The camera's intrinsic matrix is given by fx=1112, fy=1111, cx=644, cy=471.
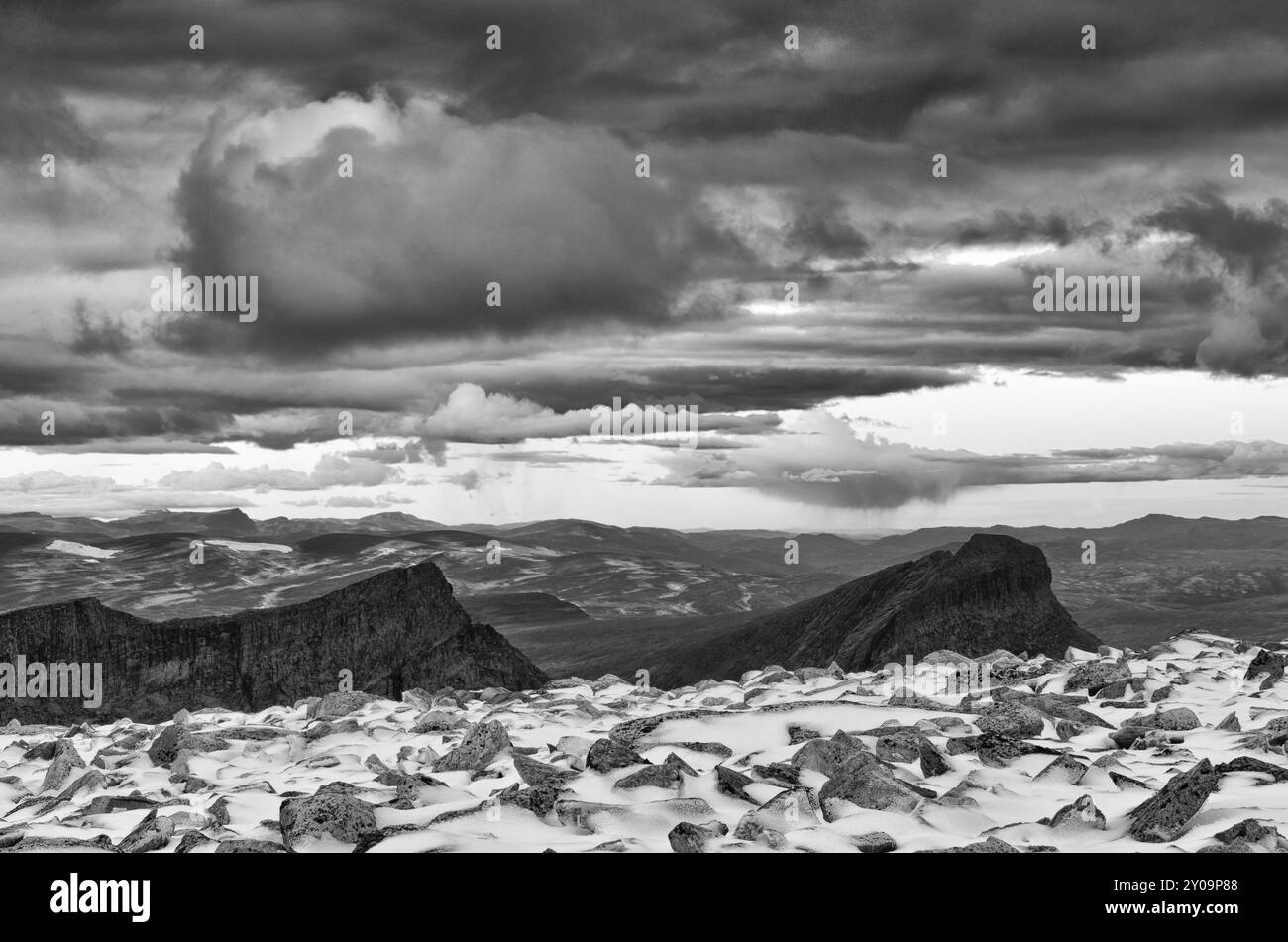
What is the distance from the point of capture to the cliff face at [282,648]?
68688 mm

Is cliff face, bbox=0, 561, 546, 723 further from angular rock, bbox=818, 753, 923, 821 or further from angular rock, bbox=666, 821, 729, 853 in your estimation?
angular rock, bbox=666, 821, 729, 853

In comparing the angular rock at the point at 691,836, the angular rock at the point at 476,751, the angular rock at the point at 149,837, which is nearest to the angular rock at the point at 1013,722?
the angular rock at the point at 691,836

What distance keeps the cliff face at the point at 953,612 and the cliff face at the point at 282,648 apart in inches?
854

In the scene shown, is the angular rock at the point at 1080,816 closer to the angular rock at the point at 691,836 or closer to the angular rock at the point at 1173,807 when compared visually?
the angular rock at the point at 1173,807

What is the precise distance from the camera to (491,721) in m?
20.8

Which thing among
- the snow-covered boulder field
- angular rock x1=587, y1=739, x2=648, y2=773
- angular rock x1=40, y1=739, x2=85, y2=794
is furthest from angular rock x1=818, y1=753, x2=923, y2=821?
angular rock x1=40, y1=739, x2=85, y2=794

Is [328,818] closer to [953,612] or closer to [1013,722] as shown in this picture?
[1013,722]

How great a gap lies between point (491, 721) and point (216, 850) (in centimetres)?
698

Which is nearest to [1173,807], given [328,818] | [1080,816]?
[1080,816]

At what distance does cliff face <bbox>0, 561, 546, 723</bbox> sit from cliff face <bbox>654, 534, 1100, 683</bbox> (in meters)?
21.7

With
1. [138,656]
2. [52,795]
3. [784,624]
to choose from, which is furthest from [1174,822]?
[784,624]
